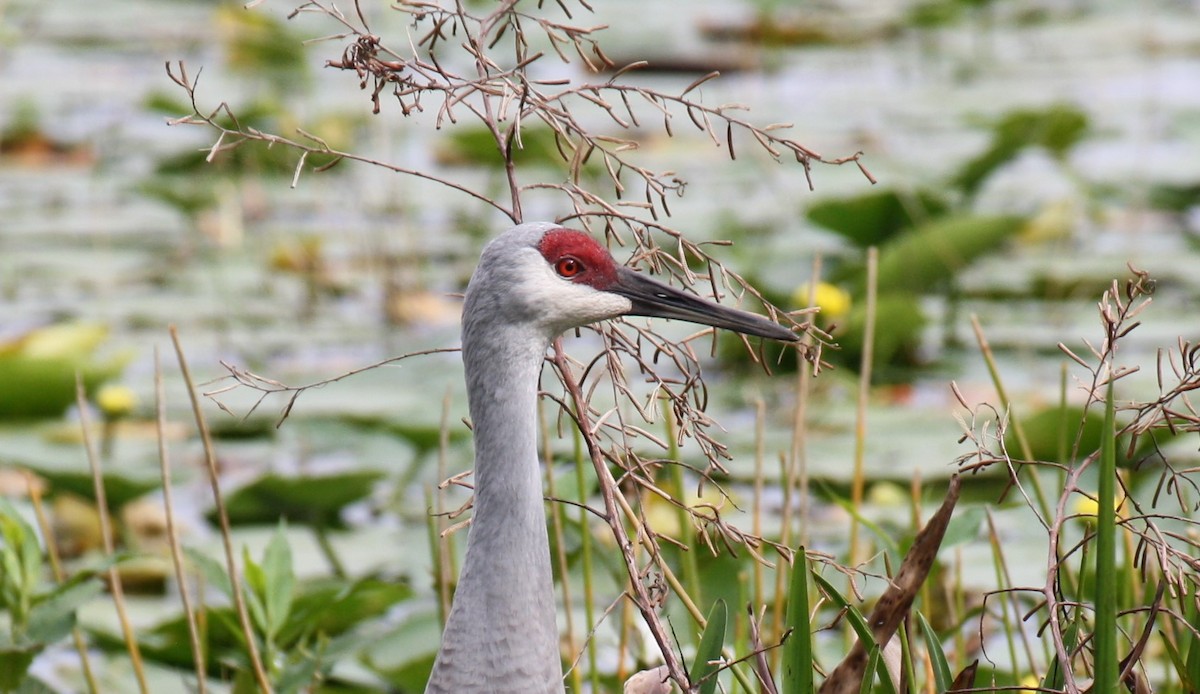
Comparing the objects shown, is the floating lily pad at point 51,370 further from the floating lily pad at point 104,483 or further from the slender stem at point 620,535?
the slender stem at point 620,535

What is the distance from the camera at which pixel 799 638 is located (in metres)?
1.88

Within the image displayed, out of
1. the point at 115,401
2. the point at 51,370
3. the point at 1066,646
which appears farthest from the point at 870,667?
the point at 51,370

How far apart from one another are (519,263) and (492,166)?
12.5 feet

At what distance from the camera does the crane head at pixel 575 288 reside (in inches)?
73.6

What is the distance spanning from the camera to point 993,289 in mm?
5375

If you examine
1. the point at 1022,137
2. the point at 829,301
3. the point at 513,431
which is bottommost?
the point at 513,431

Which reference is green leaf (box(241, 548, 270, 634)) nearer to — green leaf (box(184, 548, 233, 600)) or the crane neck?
green leaf (box(184, 548, 233, 600))

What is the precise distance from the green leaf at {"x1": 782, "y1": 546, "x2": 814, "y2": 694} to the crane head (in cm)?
27

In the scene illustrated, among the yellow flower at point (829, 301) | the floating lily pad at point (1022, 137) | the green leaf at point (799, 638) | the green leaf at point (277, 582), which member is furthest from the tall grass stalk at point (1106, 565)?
the floating lily pad at point (1022, 137)

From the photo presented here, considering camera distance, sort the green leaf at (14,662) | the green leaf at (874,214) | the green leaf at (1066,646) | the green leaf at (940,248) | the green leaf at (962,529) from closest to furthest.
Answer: the green leaf at (1066,646)
the green leaf at (962,529)
the green leaf at (14,662)
the green leaf at (940,248)
the green leaf at (874,214)

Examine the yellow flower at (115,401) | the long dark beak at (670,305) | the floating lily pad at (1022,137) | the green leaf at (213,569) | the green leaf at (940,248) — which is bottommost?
the green leaf at (213,569)

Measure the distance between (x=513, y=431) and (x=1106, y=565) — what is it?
2.18 feet

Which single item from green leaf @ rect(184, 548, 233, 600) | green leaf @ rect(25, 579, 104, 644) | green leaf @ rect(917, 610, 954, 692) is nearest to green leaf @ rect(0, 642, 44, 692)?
green leaf @ rect(25, 579, 104, 644)

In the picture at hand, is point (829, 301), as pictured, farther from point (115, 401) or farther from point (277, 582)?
point (277, 582)
